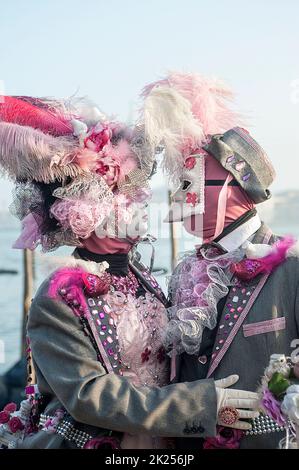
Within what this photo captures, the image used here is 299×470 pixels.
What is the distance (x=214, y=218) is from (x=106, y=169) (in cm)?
53

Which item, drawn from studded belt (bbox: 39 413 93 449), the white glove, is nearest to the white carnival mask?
the white glove

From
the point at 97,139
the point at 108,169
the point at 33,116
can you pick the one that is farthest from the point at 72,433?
Result: the point at 33,116

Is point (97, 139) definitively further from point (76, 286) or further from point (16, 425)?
point (16, 425)

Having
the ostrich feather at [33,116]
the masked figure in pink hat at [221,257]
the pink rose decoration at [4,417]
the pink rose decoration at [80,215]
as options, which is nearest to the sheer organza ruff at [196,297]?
the masked figure in pink hat at [221,257]

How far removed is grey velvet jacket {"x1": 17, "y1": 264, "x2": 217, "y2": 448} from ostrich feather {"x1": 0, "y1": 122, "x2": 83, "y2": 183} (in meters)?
0.50

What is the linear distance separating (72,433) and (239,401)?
0.73m

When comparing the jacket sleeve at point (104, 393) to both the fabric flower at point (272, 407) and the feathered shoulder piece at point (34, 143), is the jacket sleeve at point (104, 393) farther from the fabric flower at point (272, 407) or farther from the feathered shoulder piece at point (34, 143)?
the feathered shoulder piece at point (34, 143)

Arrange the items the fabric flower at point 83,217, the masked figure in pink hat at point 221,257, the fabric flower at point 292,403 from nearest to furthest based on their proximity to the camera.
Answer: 1. the fabric flower at point 292,403
2. the masked figure in pink hat at point 221,257
3. the fabric flower at point 83,217

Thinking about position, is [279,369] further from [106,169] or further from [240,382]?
[106,169]

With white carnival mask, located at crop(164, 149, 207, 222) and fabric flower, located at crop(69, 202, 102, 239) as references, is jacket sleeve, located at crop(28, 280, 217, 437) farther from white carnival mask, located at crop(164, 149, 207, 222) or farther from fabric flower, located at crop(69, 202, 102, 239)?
white carnival mask, located at crop(164, 149, 207, 222)

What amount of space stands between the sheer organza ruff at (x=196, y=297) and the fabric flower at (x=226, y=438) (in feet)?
1.15

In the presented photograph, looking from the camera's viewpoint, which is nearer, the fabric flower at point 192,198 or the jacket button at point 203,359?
the jacket button at point 203,359

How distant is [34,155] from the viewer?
10.5ft

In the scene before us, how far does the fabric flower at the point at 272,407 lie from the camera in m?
2.79
